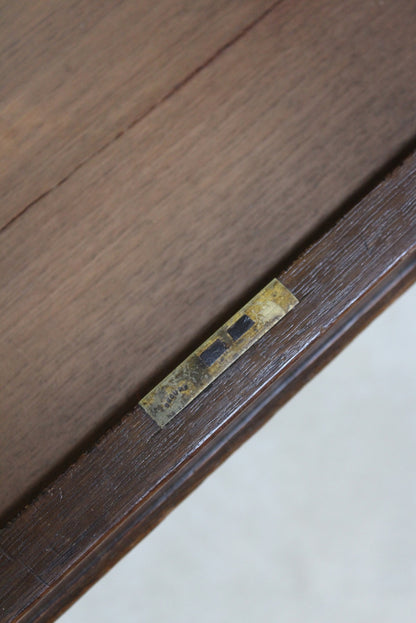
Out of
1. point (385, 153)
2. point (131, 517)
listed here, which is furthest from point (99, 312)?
point (385, 153)

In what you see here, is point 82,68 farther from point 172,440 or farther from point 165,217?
point 172,440

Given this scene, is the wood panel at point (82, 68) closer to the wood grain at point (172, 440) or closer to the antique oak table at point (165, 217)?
the antique oak table at point (165, 217)

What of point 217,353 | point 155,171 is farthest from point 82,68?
point 217,353

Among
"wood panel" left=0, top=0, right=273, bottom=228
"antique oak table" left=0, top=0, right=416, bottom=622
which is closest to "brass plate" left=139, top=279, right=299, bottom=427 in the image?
"antique oak table" left=0, top=0, right=416, bottom=622

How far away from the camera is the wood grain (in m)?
0.65

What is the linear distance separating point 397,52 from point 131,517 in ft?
1.95

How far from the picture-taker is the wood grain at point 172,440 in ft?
2.13

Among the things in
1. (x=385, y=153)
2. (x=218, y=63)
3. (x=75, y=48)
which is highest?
(x=75, y=48)

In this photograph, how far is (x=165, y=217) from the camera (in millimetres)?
699

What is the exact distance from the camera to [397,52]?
723 millimetres

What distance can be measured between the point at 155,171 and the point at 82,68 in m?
0.14

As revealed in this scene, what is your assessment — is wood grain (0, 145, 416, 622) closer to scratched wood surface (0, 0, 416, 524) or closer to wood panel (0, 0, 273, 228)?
scratched wood surface (0, 0, 416, 524)

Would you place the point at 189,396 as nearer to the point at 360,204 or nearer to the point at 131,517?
the point at 131,517

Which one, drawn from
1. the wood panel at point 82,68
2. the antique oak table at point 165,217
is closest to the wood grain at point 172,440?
the antique oak table at point 165,217
